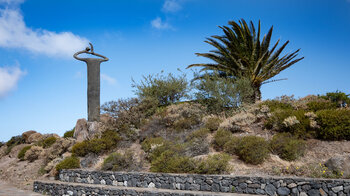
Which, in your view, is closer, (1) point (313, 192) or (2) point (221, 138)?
(1) point (313, 192)

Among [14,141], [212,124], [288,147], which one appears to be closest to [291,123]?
[288,147]

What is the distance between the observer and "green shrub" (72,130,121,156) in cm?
1331

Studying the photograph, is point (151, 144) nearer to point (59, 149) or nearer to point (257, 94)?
point (59, 149)

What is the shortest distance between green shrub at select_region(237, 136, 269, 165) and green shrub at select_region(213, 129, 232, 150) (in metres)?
0.78

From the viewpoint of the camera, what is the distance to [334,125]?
1078cm

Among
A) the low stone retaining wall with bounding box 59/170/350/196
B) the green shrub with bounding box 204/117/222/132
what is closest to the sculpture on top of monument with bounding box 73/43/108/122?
the low stone retaining wall with bounding box 59/170/350/196

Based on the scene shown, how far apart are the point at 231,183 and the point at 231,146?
2.23m

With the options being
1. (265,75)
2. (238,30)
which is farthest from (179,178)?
(238,30)

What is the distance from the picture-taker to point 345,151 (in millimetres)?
9945

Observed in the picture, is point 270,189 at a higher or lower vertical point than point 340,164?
lower

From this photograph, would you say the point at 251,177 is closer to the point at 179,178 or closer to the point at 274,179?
the point at 274,179

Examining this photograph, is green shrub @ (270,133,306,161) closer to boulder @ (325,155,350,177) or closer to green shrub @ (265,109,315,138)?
green shrub @ (265,109,315,138)

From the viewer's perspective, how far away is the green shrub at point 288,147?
32.1ft

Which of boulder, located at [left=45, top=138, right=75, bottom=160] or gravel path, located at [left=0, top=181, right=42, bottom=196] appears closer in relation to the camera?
gravel path, located at [left=0, top=181, right=42, bottom=196]
